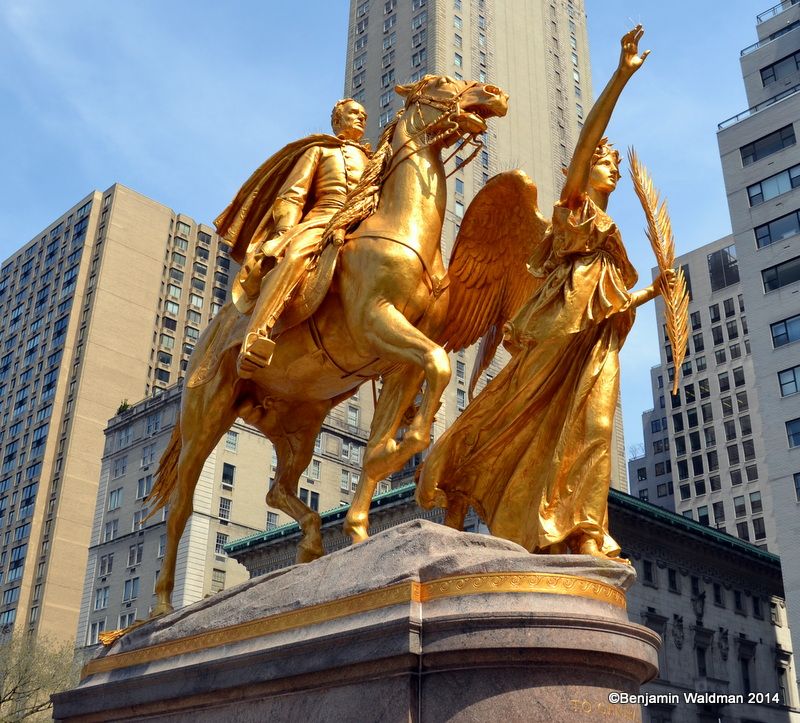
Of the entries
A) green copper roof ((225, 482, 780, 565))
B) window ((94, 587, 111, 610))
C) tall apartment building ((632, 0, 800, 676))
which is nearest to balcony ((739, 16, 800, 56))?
tall apartment building ((632, 0, 800, 676))

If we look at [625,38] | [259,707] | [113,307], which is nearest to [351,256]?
[625,38]

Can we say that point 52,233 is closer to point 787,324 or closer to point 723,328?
point 723,328

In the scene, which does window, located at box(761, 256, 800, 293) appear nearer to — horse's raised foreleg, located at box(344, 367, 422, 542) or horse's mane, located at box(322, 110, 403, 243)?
horse's mane, located at box(322, 110, 403, 243)

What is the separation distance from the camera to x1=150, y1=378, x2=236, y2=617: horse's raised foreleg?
37.4ft

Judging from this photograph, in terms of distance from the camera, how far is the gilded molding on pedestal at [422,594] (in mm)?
7766

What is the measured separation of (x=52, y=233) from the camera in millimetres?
105812

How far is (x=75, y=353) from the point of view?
95.3 metres

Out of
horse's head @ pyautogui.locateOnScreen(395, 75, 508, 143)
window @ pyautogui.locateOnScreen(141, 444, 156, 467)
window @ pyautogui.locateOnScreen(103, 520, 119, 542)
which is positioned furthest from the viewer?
window @ pyautogui.locateOnScreen(103, 520, 119, 542)

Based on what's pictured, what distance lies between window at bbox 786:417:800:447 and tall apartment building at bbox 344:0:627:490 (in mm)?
29923

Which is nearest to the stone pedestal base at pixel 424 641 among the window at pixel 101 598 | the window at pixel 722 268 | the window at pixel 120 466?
the window at pixel 101 598

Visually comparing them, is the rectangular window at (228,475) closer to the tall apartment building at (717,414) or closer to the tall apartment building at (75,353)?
the tall apartment building at (75,353)

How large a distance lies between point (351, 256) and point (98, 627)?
67113 mm

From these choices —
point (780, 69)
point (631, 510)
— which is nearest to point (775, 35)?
point (780, 69)

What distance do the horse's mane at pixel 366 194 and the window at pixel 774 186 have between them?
1824 inches
